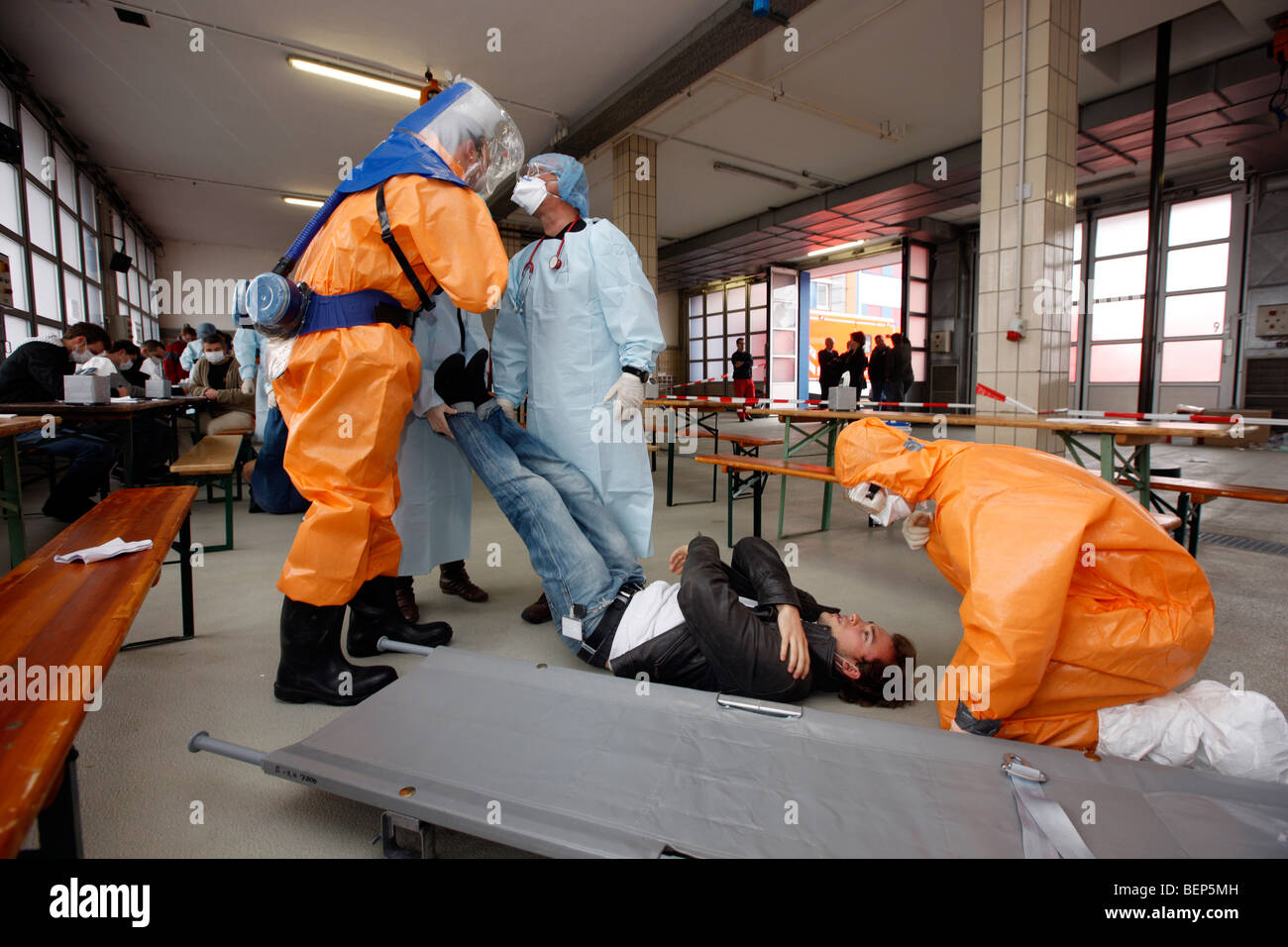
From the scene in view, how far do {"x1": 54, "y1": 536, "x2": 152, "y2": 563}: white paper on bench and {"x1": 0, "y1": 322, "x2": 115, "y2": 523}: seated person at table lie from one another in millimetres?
3343

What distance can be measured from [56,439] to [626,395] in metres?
4.22

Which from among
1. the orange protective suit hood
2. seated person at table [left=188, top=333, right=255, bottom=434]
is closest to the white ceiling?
seated person at table [left=188, top=333, right=255, bottom=434]

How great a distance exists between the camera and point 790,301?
16812 mm

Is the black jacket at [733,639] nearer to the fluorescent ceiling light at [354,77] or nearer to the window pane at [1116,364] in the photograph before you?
the fluorescent ceiling light at [354,77]

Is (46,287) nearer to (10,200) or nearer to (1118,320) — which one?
(10,200)

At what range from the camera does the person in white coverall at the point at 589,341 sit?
2.19 m

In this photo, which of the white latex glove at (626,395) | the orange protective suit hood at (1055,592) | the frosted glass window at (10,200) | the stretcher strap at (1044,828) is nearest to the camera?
the stretcher strap at (1044,828)

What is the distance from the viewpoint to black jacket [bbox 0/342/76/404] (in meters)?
4.17

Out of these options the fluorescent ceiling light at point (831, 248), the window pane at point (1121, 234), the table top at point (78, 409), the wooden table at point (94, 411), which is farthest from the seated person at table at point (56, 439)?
the window pane at point (1121, 234)

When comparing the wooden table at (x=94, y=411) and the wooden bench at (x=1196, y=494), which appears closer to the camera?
the wooden bench at (x=1196, y=494)

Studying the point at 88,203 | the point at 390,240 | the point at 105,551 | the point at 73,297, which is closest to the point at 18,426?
the point at 105,551

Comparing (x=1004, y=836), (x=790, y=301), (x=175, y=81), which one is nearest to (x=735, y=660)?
(x=1004, y=836)

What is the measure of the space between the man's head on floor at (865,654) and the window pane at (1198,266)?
38.4 ft

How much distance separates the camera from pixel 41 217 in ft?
21.2
